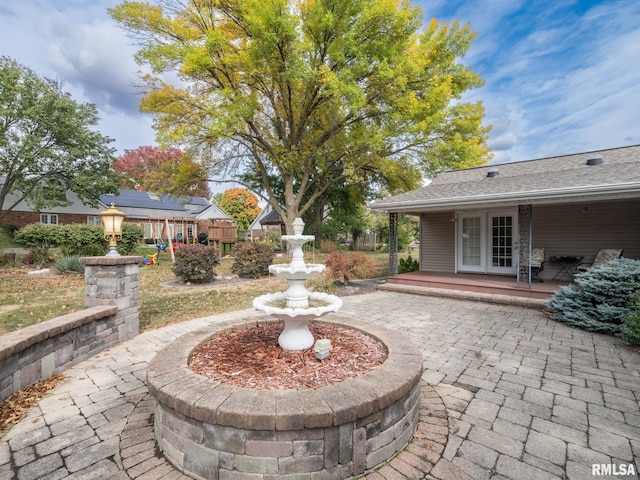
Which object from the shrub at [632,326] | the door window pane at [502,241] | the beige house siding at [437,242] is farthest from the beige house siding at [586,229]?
the shrub at [632,326]

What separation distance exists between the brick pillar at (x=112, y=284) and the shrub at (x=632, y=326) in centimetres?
712

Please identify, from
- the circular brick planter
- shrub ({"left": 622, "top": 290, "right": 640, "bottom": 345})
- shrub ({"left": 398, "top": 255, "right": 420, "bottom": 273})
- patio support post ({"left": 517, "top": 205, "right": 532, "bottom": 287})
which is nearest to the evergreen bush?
shrub ({"left": 398, "top": 255, "right": 420, "bottom": 273})

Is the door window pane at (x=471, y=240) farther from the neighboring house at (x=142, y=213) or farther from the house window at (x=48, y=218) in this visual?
the house window at (x=48, y=218)

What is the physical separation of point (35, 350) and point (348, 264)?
6433 mm

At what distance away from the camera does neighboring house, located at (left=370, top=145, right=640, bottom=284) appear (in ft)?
21.0

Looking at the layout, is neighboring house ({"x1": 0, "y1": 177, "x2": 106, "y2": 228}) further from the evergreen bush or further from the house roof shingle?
the house roof shingle

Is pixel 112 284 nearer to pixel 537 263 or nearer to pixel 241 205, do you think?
pixel 537 263

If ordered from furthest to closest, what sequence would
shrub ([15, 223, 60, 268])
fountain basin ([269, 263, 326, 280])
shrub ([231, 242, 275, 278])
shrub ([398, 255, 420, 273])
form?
shrub ([398, 255, 420, 273]), shrub ([15, 223, 60, 268]), shrub ([231, 242, 275, 278]), fountain basin ([269, 263, 326, 280])

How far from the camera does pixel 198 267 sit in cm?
841

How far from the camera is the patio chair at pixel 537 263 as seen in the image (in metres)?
7.66

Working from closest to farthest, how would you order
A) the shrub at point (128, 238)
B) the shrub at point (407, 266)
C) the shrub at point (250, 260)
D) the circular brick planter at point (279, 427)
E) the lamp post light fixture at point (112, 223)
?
the circular brick planter at point (279, 427), the lamp post light fixture at point (112, 223), the shrub at point (250, 260), the shrub at point (407, 266), the shrub at point (128, 238)

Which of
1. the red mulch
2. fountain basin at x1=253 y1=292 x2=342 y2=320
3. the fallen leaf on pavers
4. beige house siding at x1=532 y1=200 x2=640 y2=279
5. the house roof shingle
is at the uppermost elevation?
the house roof shingle

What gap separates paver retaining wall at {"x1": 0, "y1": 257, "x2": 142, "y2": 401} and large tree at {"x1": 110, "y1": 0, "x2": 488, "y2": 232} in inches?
334

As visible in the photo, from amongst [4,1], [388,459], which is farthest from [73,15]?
[388,459]
